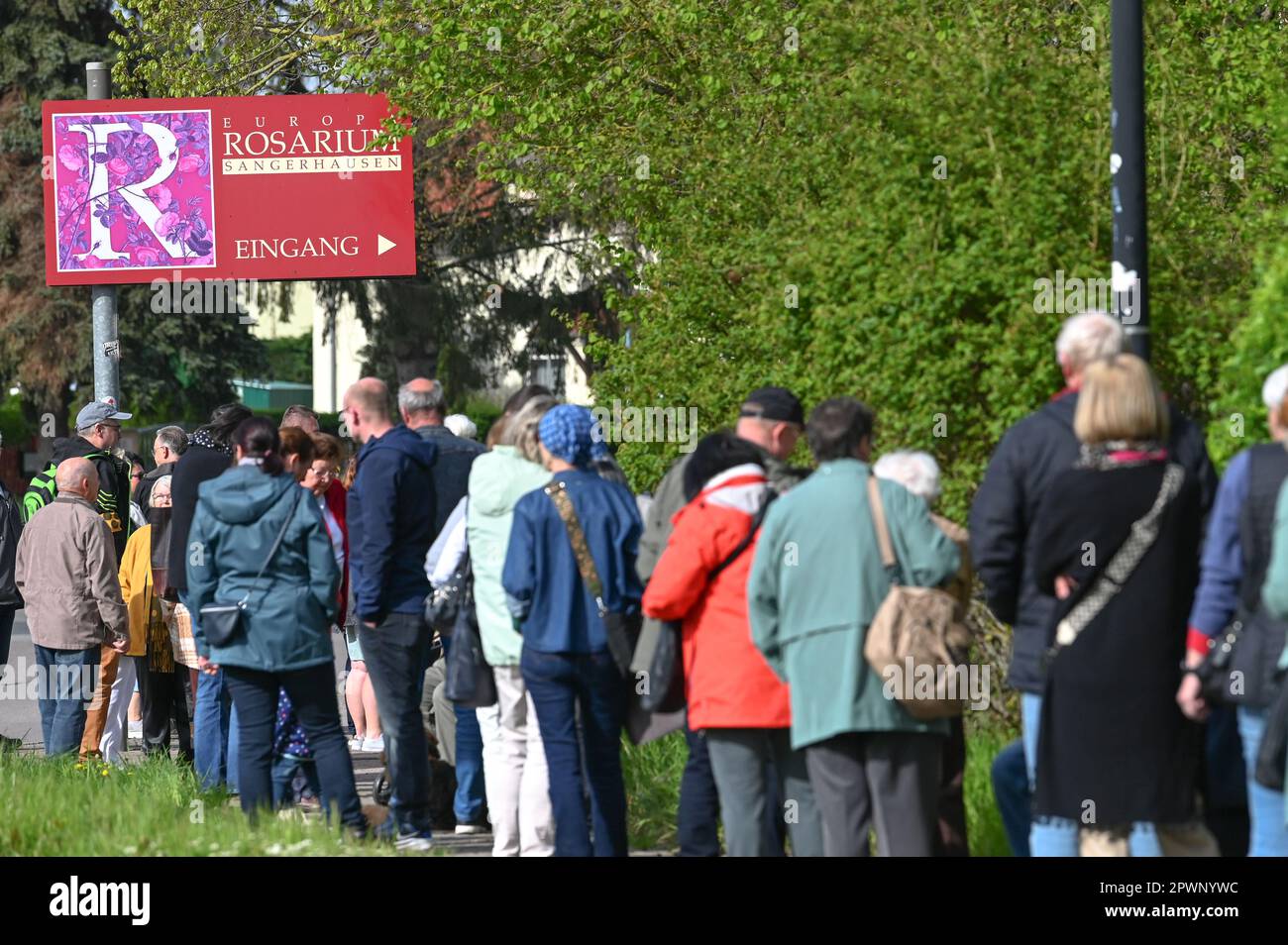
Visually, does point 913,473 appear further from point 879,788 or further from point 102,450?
point 102,450

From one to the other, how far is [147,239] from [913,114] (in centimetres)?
1383

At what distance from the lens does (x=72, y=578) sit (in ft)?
33.0

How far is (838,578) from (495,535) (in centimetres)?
197

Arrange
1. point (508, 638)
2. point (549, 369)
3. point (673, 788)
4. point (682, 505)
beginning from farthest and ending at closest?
1. point (549, 369)
2. point (673, 788)
3. point (508, 638)
4. point (682, 505)

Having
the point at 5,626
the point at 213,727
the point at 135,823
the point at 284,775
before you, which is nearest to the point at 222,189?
the point at 5,626

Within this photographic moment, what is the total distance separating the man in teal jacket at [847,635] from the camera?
20.1 feet

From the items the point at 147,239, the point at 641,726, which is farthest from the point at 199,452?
the point at 147,239

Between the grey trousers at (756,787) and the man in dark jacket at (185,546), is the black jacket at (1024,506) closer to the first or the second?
the grey trousers at (756,787)

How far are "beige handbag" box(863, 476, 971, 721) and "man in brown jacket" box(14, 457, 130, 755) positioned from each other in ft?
16.9

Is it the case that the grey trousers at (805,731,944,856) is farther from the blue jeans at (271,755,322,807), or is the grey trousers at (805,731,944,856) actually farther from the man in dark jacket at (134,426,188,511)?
the man in dark jacket at (134,426,188,511)

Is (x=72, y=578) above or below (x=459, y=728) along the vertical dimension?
above

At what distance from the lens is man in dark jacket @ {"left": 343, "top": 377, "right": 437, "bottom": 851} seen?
8.17 metres

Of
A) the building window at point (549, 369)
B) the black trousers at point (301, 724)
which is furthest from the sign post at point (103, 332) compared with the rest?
the building window at point (549, 369)
